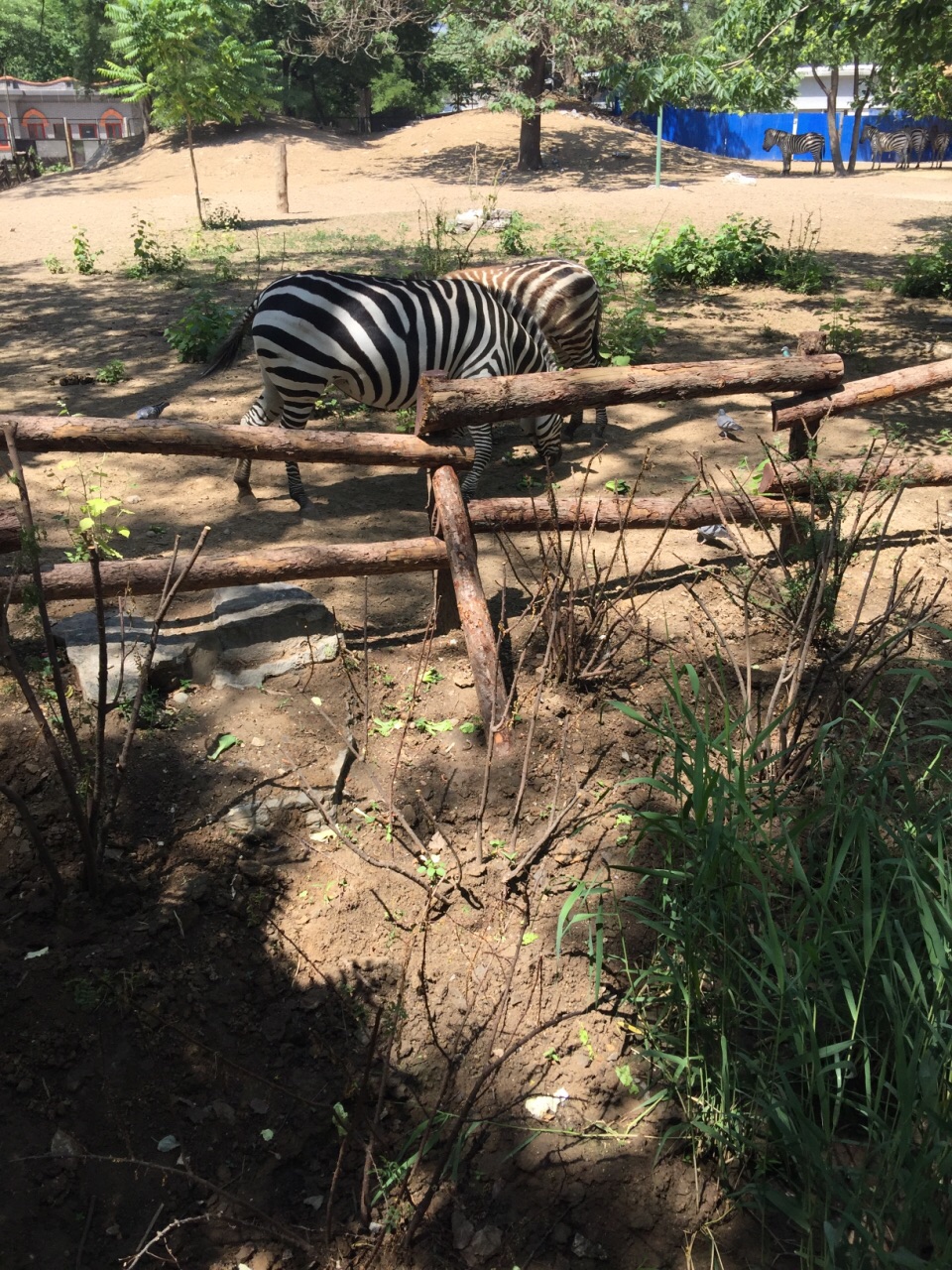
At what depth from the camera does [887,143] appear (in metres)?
31.2

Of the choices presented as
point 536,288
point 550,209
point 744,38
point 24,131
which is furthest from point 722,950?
point 24,131

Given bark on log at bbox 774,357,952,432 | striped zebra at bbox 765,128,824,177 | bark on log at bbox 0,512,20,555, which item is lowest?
bark on log at bbox 0,512,20,555

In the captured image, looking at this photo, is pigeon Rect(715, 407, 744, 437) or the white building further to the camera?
the white building

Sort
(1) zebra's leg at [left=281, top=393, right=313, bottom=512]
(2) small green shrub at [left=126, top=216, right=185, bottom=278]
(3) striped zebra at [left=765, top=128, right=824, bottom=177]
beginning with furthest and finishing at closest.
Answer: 1. (3) striped zebra at [left=765, top=128, right=824, bottom=177]
2. (2) small green shrub at [left=126, top=216, right=185, bottom=278]
3. (1) zebra's leg at [left=281, top=393, right=313, bottom=512]

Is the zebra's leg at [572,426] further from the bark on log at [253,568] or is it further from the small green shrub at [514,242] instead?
the small green shrub at [514,242]

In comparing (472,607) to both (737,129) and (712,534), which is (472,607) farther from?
(737,129)

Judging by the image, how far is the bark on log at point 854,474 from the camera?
4.82 metres

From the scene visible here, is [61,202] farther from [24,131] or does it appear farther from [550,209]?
[24,131]

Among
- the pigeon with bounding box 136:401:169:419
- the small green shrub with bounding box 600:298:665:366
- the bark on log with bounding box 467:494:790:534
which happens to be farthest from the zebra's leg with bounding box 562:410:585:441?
the pigeon with bounding box 136:401:169:419

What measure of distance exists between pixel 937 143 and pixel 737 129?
28.5 ft

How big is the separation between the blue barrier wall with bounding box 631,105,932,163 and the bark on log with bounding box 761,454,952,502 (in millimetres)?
35684

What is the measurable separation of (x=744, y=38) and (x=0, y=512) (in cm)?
789

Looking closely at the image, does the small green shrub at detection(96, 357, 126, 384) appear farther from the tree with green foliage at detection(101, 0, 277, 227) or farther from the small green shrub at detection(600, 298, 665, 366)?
the tree with green foliage at detection(101, 0, 277, 227)

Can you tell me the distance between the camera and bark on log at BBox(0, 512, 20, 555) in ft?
11.9
